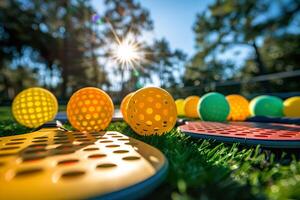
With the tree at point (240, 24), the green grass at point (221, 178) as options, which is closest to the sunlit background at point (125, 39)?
the tree at point (240, 24)

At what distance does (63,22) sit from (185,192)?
91.5 ft

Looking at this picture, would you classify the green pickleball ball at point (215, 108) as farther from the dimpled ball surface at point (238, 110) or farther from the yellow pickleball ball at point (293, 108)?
the yellow pickleball ball at point (293, 108)

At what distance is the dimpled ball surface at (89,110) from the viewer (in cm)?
344

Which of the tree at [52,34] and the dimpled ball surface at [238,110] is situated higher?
the tree at [52,34]

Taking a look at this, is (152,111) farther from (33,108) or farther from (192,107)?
(192,107)

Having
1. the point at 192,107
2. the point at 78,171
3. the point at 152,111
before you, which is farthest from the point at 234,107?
Answer: the point at 78,171

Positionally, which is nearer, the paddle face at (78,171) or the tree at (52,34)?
the paddle face at (78,171)

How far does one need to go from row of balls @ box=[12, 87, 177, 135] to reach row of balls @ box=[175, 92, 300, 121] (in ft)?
6.54

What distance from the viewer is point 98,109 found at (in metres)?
3.48

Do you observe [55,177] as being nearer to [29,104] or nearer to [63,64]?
[29,104]

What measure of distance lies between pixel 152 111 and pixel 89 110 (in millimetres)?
909

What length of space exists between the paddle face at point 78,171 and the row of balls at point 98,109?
917mm

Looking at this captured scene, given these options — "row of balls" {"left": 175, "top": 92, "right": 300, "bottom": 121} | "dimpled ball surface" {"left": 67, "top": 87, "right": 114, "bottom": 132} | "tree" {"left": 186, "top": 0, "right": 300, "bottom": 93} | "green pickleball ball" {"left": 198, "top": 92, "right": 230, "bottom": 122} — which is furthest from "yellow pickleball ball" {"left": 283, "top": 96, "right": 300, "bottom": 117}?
"tree" {"left": 186, "top": 0, "right": 300, "bottom": 93}

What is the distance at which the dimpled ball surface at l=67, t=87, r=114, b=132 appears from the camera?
3.44 metres
